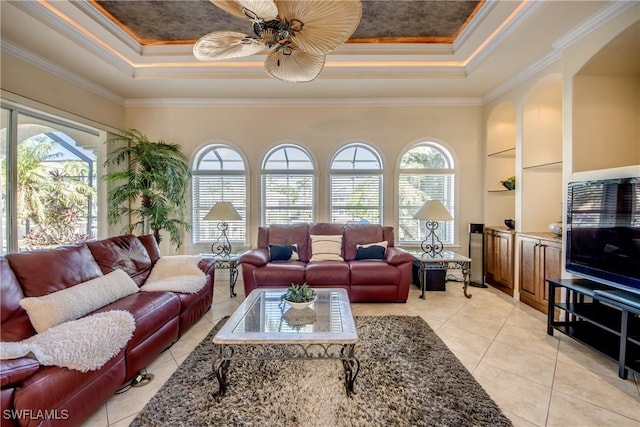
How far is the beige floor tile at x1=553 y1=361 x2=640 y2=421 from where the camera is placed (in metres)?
1.85

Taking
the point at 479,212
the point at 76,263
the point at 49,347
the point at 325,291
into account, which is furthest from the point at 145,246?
the point at 479,212

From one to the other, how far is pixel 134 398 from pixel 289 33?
2.78m

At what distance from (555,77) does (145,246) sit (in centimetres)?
533

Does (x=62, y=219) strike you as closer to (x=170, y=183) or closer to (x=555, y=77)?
(x=170, y=183)

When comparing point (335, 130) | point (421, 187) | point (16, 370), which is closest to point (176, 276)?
point (16, 370)

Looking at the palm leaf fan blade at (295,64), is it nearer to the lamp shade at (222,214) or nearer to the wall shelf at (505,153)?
the lamp shade at (222,214)

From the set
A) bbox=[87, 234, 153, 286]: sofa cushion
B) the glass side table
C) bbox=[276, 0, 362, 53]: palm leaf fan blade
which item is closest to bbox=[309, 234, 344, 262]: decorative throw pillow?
the glass side table

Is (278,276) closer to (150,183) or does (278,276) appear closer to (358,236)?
(358,236)

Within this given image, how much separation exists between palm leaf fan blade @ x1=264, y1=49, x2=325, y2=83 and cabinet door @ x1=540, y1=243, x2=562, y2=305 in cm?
326

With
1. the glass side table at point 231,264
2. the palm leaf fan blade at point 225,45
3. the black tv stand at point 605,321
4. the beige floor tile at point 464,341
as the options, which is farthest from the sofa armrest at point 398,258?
the palm leaf fan blade at point 225,45

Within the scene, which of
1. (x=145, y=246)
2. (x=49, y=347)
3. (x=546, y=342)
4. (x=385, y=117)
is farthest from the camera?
(x=385, y=117)

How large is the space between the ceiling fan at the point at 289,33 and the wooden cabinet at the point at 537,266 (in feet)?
10.7

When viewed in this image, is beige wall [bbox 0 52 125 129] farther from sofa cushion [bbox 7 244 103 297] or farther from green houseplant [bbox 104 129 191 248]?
sofa cushion [bbox 7 244 103 297]

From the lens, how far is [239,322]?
2158mm
